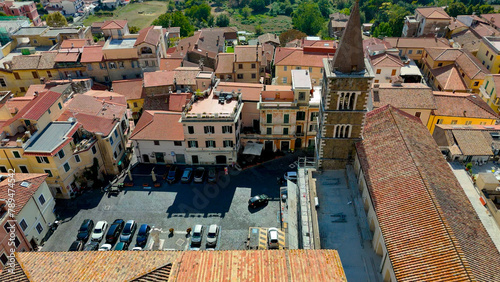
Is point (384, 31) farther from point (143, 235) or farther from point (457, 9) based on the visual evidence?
point (143, 235)

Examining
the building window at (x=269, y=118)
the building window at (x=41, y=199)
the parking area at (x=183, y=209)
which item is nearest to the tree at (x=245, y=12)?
the building window at (x=269, y=118)

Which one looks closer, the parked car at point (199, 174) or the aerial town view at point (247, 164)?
the aerial town view at point (247, 164)

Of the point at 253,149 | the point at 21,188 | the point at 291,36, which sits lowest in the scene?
the point at 253,149

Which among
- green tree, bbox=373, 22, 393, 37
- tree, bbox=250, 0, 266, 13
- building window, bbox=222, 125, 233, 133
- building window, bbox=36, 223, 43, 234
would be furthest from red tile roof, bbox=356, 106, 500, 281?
tree, bbox=250, 0, 266, 13

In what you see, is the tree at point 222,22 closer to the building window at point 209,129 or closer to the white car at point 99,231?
the building window at point 209,129

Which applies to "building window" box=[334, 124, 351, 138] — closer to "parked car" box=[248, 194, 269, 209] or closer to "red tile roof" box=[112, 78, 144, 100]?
"parked car" box=[248, 194, 269, 209]

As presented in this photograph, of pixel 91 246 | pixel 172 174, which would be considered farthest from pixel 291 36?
pixel 91 246
